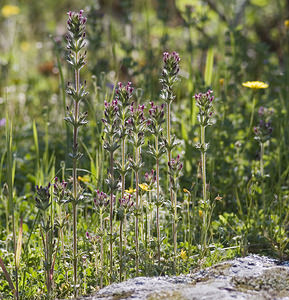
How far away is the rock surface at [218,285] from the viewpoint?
6.47 ft

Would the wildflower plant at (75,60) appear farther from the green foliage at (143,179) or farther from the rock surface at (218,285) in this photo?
the rock surface at (218,285)

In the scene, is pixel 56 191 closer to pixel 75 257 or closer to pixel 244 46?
pixel 75 257

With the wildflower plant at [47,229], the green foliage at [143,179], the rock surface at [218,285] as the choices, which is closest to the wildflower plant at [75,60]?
the green foliage at [143,179]

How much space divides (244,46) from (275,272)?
324 cm

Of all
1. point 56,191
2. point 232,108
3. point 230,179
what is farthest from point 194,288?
point 232,108

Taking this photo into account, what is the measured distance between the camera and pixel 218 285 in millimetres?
2033

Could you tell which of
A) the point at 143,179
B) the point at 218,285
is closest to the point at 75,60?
the point at 218,285

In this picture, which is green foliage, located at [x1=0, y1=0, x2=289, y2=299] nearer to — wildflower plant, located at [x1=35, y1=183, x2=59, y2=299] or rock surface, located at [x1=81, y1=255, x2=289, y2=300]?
wildflower plant, located at [x1=35, y1=183, x2=59, y2=299]

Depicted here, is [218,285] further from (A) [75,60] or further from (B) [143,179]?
(B) [143,179]

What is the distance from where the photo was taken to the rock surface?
77.6 inches

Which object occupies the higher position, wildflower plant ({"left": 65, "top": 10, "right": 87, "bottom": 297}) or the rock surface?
wildflower plant ({"left": 65, "top": 10, "right": 87, "bottom": 297})

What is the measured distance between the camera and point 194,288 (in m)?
2.03

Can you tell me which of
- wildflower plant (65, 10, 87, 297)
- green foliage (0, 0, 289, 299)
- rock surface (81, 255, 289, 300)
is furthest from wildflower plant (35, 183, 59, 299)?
rock surface (81, 255, 289, 300)

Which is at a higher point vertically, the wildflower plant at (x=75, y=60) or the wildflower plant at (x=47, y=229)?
the wildflower plant at (x=75, y=60)
